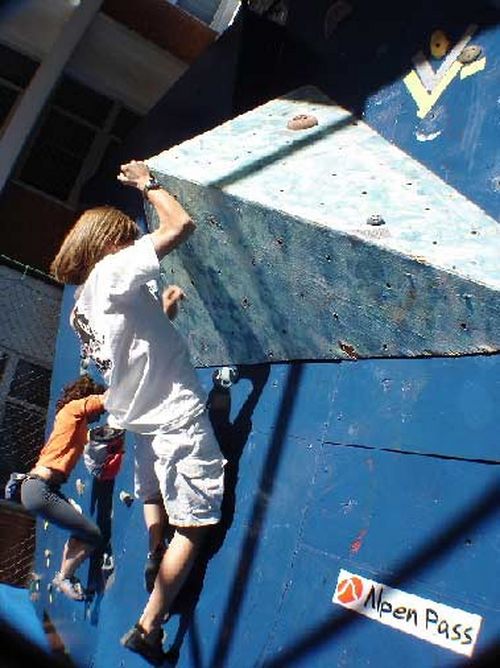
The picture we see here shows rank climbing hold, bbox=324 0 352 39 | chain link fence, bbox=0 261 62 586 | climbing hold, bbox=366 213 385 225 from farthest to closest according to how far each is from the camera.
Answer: chain link fence, bbox=0 261 62 586
climbing hold, bbox=324 0 352 39
climbing hold, bbox=366 213 385 225

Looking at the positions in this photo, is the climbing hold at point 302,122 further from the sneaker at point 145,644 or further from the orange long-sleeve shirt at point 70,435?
the sneaker at point 145,644

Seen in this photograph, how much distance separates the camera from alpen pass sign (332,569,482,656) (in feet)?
7.02

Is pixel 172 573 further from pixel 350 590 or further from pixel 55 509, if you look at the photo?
pixel 55 509

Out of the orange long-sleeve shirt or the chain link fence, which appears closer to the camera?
the orange long-sleeve shirt

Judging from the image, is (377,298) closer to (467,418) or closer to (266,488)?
(467,418)

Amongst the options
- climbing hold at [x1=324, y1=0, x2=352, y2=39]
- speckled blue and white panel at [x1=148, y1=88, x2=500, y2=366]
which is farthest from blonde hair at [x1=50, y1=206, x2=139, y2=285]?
climbing hold at [x1=324, y1=0, x2=352, y2=39]

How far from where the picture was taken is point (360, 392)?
2.90m

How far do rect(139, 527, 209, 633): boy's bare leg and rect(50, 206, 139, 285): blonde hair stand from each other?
1.26 meters

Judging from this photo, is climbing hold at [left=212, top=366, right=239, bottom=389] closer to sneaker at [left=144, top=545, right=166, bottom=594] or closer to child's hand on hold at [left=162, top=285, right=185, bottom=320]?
child's hand on hold at [left=162, top=285, right=185, bottom=320]

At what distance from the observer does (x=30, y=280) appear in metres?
9.16

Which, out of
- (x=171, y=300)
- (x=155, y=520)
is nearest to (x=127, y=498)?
→ (x=155, y=520)

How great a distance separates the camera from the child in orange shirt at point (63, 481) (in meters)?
4.09

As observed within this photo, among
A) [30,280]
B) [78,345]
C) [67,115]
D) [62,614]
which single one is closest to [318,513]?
[62,614]

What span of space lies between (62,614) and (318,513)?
253 cm
